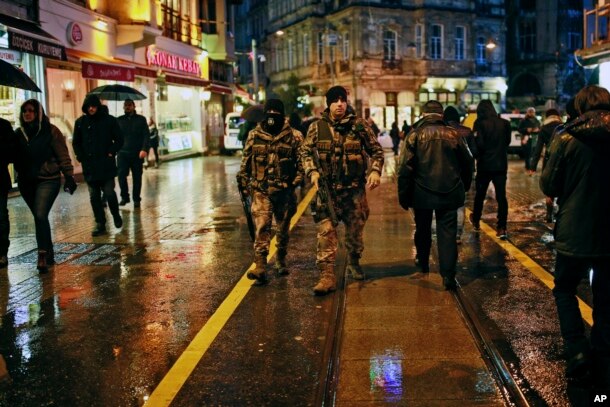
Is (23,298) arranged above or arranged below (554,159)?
below

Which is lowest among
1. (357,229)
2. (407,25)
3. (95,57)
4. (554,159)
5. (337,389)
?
(337,389)

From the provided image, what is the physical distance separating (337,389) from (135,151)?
10.5 metres

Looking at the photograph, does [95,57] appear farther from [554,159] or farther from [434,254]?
[554,159]

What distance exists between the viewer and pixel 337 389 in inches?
174

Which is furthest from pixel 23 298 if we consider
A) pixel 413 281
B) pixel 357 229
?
pixel 413 281

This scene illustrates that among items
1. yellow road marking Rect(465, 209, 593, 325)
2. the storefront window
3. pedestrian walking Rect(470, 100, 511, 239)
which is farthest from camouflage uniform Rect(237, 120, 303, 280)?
the storefront window

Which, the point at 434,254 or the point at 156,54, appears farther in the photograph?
the point at 156,54

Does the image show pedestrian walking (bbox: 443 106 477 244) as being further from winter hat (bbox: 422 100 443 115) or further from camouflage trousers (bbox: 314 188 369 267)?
camouflage trousers (bbox: 314 188 369 267)

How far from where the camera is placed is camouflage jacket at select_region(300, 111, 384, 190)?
Answer: 6.90 m

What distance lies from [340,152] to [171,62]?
76.5 feet

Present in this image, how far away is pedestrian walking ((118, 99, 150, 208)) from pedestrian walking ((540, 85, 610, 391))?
10.5 metres

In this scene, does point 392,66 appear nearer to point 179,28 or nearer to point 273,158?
point 179,28

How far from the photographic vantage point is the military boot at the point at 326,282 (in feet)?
22.2

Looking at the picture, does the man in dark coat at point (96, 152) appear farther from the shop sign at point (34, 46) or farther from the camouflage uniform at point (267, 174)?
the shop sign at point (34, 46)
